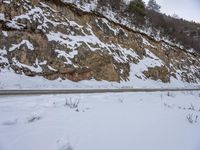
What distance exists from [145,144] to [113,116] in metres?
2.22

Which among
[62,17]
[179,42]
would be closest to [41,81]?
[62,17]

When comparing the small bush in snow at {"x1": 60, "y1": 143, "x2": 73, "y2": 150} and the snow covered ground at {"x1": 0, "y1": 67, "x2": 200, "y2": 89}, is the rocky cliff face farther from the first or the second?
the small bush in snow at {"x1": 60, "y1": 143, "x2": 73, "y2": 150}

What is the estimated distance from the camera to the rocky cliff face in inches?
759

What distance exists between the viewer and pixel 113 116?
806 cm

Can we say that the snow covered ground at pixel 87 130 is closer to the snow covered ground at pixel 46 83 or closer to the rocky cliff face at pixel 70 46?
the snow covered ground at pixel 46 83

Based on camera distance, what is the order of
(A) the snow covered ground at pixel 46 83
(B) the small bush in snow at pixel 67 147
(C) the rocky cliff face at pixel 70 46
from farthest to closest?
(C) the rocky cliff face at pixel 70 46 → (A) the snow covered ground at pixel 46 83 → (B) the small bush in snow at pixel 67 147

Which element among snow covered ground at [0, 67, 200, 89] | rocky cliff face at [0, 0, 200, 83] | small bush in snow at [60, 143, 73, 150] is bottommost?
small bush in snow at [60, 143, 73, 150]

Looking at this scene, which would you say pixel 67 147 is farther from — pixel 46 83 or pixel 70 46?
pixel 70 46

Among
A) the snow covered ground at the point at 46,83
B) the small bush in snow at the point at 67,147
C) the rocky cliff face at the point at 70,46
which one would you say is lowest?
the small bush in snow at the point at 67,147

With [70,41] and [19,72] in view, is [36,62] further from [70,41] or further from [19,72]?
[70,41]

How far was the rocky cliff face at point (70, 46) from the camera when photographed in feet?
63.3

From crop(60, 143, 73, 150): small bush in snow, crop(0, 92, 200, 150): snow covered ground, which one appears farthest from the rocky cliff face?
crop(60, 143, 73, 150): small bush in snow

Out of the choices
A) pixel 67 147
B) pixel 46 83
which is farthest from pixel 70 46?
pixel 67 147

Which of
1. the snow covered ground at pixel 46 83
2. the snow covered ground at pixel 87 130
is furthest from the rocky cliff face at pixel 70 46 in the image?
the snow covered ground at pixel 87 130
